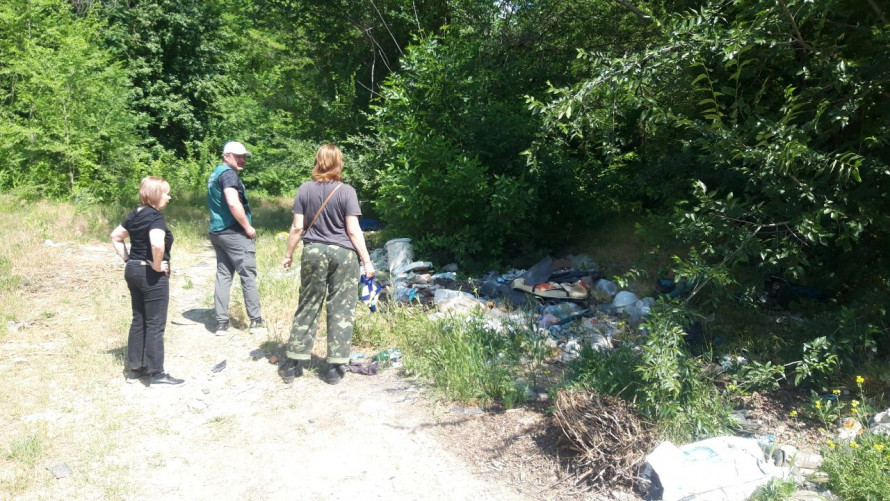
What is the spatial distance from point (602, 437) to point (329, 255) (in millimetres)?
2577

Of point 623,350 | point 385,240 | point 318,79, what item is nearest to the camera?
point 623,350

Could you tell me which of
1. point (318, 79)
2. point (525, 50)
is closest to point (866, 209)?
point (525, 50)

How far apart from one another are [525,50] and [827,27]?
19.7ft

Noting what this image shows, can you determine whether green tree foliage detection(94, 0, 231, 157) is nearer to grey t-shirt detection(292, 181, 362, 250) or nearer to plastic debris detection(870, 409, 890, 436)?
grey t-shirt detection(292, 181, 362, 250)

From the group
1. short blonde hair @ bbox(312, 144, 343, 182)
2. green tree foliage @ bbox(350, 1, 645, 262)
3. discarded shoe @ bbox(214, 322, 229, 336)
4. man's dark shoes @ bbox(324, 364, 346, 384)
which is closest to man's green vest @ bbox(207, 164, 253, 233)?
discarded shoe @ bbox(214, 322, 229, 336)

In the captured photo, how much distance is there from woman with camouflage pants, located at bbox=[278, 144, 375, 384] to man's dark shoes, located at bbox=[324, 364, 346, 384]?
1 cm

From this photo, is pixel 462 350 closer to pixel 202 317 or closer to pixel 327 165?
pixel 327 165

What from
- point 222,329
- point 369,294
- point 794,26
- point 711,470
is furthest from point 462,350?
point 794,26

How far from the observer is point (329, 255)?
5402 mm

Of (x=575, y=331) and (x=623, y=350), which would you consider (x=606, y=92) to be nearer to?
(x=623, y=350)

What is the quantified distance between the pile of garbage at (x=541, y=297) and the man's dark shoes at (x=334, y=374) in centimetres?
108

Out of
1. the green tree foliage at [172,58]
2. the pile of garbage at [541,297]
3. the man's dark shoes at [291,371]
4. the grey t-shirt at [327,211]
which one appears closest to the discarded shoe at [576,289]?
the pile of garbage at [541,297]

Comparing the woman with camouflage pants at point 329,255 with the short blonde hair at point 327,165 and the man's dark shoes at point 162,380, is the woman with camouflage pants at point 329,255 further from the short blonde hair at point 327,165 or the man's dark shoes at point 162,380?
the man's dark shoes at point 162,380

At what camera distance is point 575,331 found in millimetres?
6906
